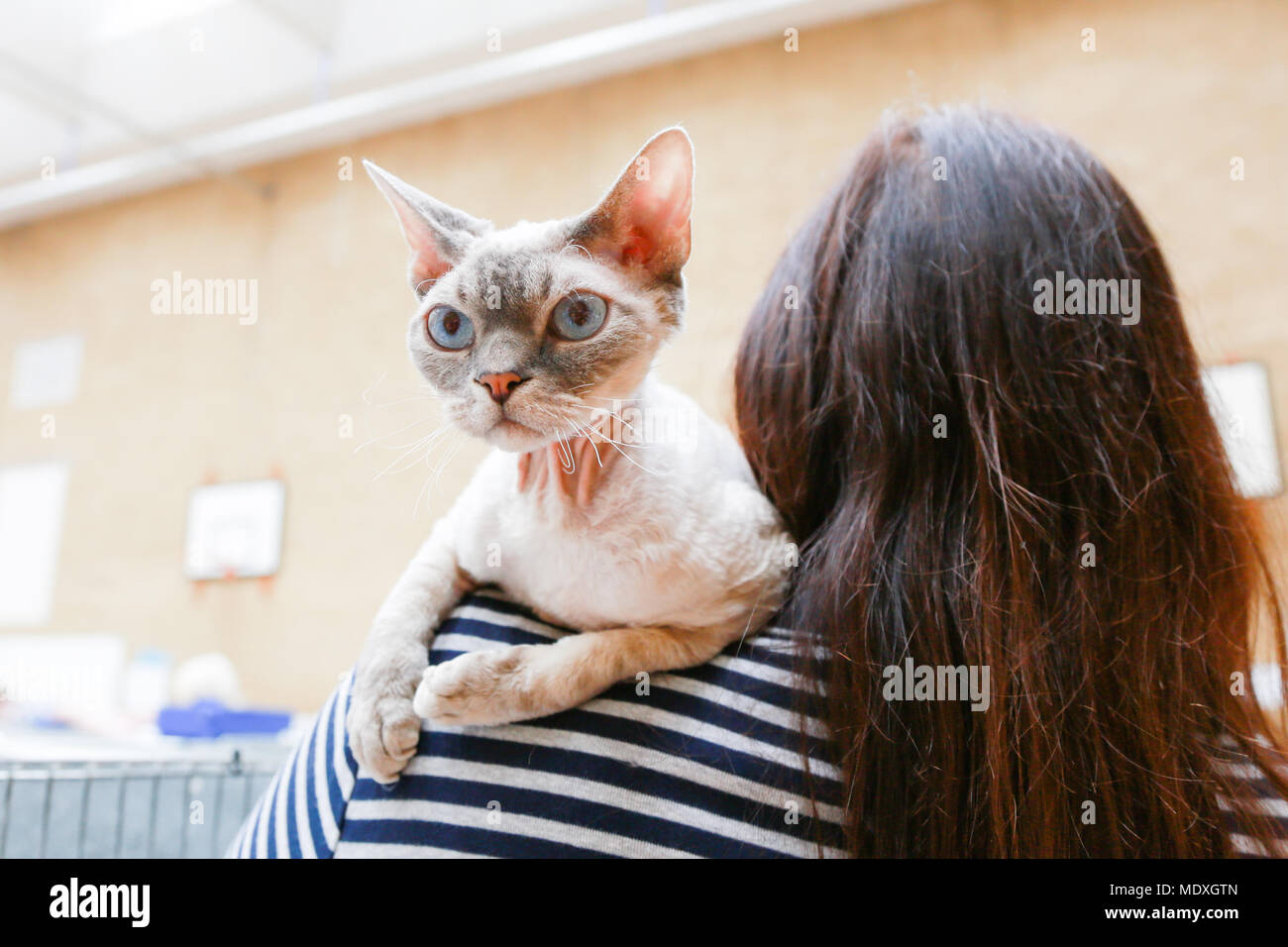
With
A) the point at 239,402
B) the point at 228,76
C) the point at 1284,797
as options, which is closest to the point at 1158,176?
the point at 1284,797

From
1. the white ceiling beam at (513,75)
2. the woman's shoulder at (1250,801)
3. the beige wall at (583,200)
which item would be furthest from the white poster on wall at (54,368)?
the woman's shoulder at (1250,801)

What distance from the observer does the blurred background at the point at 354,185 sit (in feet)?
6.02

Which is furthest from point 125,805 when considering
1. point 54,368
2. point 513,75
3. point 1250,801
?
point 54,368

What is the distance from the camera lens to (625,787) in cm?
60

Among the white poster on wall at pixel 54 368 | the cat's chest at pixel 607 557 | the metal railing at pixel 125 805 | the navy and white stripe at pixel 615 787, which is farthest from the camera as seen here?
the white poster on wall at pixel 54 368

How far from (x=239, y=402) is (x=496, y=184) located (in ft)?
7.33

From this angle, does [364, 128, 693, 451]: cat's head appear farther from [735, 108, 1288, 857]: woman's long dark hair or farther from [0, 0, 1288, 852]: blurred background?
[0, 0, 1288, 852]: blurred background

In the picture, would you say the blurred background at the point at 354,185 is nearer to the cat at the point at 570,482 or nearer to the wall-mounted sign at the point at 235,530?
the wall-mounted sign at the point at 235,530

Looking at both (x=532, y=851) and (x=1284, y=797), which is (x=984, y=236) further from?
(x=532, y=851)

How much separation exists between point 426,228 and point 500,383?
0.45ft

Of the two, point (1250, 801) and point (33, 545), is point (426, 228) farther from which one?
point (33, 545)

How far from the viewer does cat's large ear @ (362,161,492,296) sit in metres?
0.61

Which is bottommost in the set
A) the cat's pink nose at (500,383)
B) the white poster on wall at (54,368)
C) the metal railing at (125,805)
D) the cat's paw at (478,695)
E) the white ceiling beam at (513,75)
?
the metal railing at (125,805)

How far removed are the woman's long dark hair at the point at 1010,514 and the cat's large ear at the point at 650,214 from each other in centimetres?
21
